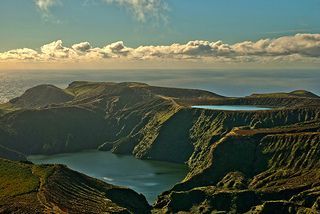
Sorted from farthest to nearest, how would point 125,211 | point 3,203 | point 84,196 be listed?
point 84,196, point 125,211, point 3,203

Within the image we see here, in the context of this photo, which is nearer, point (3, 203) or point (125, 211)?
point (3, 203)

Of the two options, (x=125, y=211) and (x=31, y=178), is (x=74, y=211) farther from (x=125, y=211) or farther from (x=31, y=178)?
(x=31, y=178)

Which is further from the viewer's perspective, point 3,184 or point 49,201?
point 3,184

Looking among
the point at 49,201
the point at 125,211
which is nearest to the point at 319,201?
the point at 125,211

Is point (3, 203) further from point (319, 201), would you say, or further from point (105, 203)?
point (319, 201)

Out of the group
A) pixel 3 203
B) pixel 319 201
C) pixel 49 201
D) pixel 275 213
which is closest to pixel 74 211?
pixel 49 201

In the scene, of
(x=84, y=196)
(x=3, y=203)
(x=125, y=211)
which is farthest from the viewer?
(x=84, y=196)

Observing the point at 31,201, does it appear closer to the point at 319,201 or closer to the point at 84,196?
the point at 84,196

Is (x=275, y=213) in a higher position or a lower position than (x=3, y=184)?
lower
